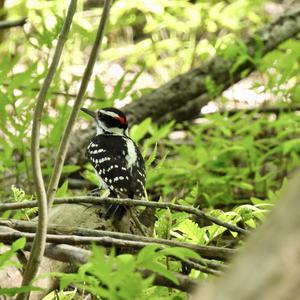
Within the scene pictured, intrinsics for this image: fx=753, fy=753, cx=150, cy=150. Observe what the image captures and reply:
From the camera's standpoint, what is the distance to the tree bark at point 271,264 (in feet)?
3.68

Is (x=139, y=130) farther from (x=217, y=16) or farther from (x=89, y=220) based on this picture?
(x=217, y=16)

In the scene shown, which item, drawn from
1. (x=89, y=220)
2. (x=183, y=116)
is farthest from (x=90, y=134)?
(x=89, y=220)

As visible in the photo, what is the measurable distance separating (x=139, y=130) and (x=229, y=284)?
12.2 ft

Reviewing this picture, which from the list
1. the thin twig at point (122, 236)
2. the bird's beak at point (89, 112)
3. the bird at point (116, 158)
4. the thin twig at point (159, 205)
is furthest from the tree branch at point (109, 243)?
the bird's beak at point (89, 112)

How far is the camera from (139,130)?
4855 mm

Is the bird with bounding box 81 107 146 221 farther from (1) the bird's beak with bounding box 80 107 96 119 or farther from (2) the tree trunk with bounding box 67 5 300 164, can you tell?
(2) the tree trunk with bounding box 67 5 300 164

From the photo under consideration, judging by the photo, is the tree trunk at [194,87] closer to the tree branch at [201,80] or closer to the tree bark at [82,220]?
the tree branch at [201,80]

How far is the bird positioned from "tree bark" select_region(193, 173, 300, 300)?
318 cm

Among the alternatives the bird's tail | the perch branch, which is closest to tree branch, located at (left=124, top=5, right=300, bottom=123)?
the bird's tail

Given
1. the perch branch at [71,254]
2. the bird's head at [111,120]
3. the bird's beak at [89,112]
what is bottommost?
the perch branch at [71,254]

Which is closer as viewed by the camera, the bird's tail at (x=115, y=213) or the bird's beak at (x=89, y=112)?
the bird's tail at (x=115, y=213)

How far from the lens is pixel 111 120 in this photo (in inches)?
212

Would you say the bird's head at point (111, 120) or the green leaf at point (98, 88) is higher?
the green leaf at point (98, 88)

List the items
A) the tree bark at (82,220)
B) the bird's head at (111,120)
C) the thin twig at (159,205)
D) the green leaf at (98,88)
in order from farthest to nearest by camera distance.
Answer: the bird's head at (111,120) → the green leaf at (98,88) → the tree bark at (82,220) → the thin twig at (159,205)
